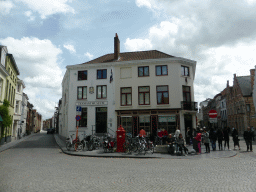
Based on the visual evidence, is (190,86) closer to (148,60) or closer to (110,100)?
(148,60)

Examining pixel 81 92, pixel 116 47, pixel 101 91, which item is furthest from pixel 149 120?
pixel 116 47

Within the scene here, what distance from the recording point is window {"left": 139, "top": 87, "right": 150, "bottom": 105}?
24297 millimetres

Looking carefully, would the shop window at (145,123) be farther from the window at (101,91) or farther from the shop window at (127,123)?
the window at (101,91)

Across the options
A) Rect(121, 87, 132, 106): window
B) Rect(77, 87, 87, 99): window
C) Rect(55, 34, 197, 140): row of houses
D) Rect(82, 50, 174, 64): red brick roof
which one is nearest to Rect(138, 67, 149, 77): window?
Rect(55, 34, 197, 140): row of houses

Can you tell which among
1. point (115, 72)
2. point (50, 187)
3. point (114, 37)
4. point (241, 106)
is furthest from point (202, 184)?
point (241, 106)

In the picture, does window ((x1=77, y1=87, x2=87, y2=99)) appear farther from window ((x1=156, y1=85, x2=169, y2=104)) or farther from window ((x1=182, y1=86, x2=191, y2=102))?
window ((x1=182, y1=86, x2=191, y2=102))

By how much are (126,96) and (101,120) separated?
4.25 metres

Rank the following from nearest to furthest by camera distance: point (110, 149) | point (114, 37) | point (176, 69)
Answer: point (110, 149), point (176, 69), point (114, 37)

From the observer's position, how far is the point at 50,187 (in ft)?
19.3

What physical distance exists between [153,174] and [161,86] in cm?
1743

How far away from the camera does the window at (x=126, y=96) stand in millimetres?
24766

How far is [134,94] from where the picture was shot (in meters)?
24.6

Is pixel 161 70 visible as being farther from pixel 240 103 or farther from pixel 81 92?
pixel 240 103

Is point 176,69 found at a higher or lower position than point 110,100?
higher
